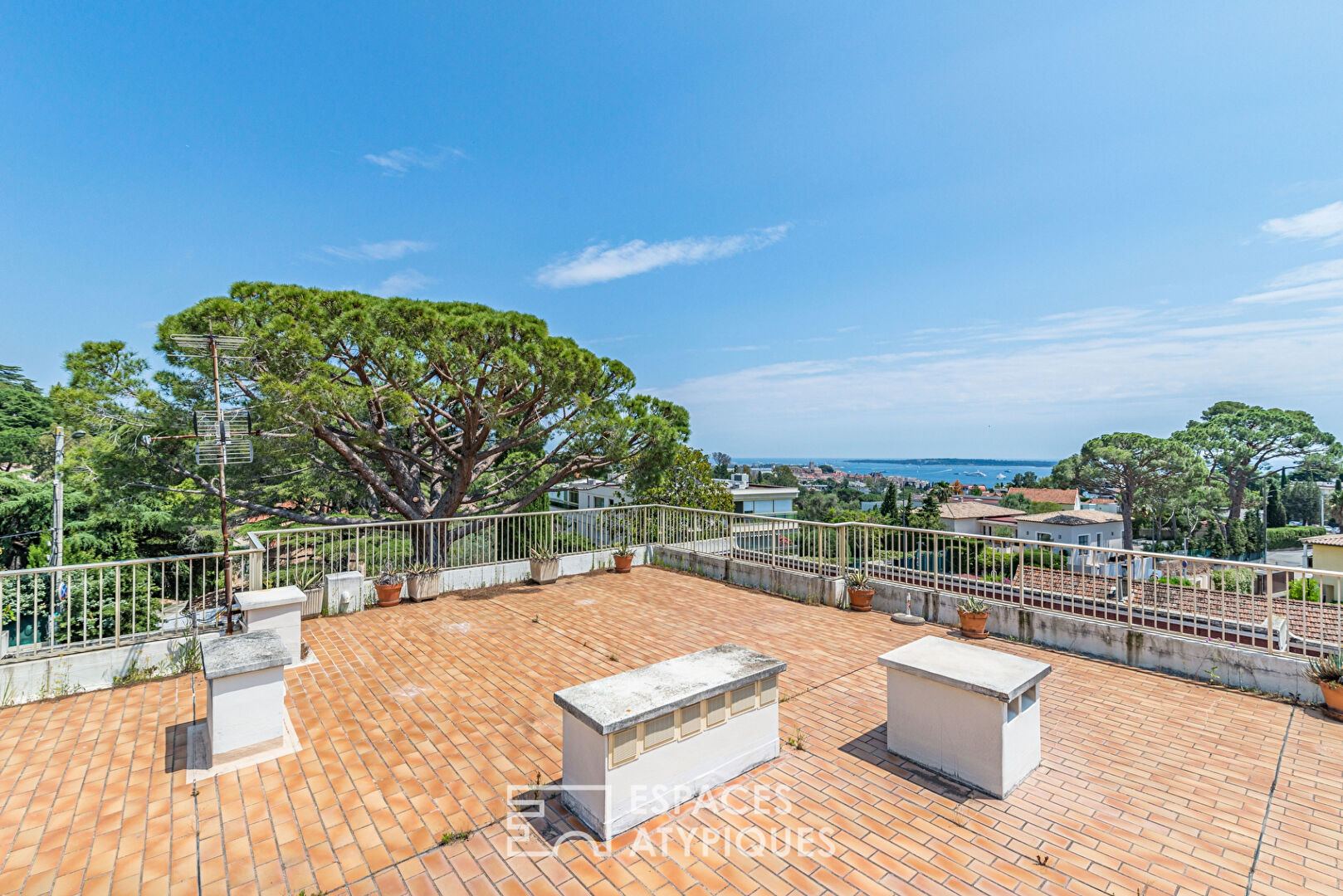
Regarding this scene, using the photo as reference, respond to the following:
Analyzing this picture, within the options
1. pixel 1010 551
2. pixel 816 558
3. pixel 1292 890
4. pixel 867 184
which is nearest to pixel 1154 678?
pixel 1010 551

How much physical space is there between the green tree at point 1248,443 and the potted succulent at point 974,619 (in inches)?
2061

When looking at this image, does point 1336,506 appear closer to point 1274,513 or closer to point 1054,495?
point 1274,513

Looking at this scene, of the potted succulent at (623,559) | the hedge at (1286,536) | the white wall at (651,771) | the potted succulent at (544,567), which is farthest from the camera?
the hedge at (1286,536)

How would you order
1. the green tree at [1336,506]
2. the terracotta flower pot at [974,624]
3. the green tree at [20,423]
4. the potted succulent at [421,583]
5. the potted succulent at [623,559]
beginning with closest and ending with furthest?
the terracotta flower pot at [974,624] < the potted succulent at [421,583] < the potted succulent at [623,559] < the green tree at [20,423] < the green tree at [1336,506]

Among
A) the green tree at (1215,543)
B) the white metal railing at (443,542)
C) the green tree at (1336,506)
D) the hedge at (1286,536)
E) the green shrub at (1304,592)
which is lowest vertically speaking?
the hedge at (1286,536)

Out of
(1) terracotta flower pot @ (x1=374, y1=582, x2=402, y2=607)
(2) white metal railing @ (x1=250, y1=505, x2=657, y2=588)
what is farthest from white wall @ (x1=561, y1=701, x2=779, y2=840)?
(1) terracotta flower pot @ (x1=374, y1=582, x2=402, y2=607)

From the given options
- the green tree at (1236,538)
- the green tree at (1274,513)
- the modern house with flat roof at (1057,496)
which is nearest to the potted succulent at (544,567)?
the green tree at (1236,538)

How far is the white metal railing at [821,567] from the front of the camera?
15.5 feet

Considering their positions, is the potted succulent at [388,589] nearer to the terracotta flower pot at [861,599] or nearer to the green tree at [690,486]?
the terracotta flower pot at [861,599]

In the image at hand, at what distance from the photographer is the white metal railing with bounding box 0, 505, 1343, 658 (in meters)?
4.74

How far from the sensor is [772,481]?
70.9 meters

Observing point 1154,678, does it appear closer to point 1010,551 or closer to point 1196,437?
point 1010,551

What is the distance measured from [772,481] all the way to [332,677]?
68.2 metres

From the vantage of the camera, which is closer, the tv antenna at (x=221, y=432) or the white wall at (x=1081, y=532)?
the tv antenna at (x=221, y=432)
